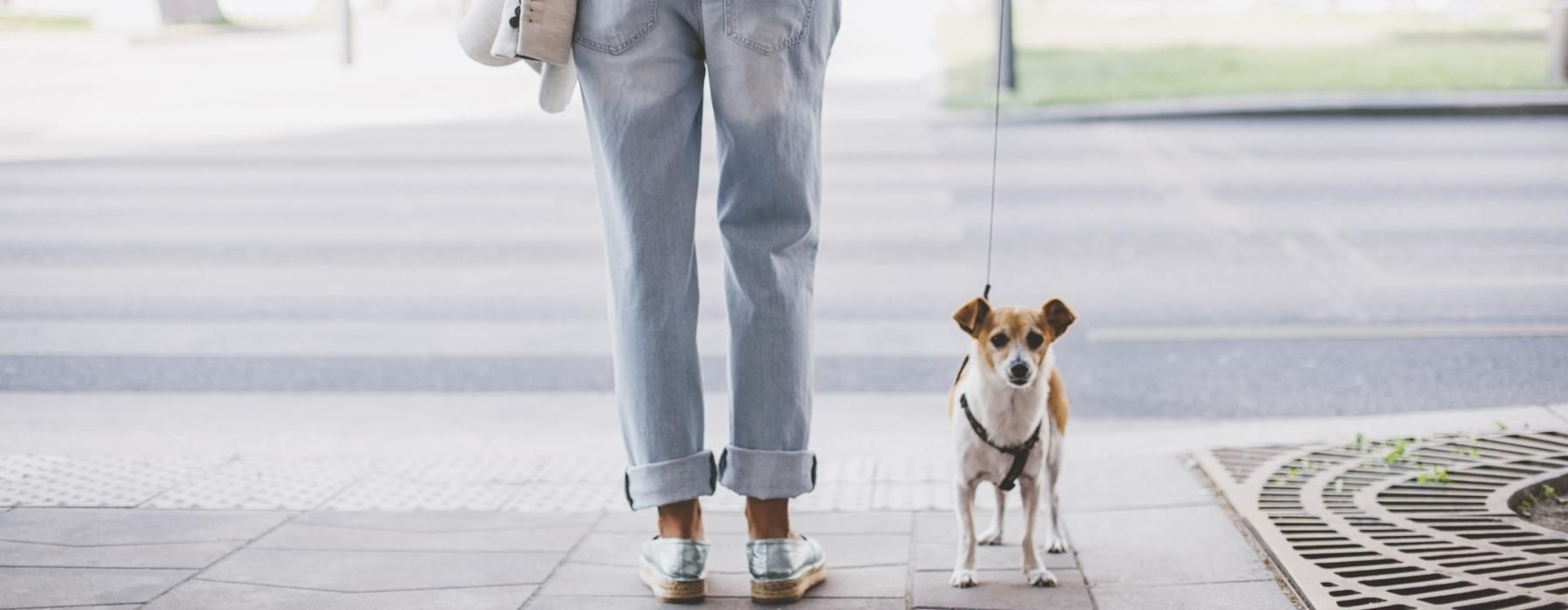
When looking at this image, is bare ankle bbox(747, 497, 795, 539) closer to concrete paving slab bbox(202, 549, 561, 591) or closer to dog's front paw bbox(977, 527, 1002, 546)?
concrete paving slab bbox(202, 549, 561, 591)

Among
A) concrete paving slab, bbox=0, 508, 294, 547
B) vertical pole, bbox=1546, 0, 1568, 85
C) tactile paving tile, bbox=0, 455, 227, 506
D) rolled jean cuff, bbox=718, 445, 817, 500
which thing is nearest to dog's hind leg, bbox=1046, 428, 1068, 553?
rolled jean cuff, bbox=718, 445, 817, 500

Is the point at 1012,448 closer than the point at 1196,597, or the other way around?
the point at 1196,597

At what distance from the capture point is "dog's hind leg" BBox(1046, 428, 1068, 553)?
11.9ft

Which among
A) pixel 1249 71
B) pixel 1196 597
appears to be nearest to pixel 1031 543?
pixel 1196 597

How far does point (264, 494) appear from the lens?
4.21m

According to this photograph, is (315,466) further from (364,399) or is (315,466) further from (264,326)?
(264,326)

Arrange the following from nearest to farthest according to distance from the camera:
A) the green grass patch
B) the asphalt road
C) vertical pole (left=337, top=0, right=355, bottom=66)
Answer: the asphalt road → the green grass patch → vertical pole (left=337, top=0, right=355, bottom=66)

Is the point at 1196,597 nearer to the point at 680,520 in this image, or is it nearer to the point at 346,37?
the point at 680,520

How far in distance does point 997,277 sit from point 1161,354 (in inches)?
56.5

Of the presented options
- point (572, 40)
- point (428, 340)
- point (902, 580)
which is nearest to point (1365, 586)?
point (902, 580)

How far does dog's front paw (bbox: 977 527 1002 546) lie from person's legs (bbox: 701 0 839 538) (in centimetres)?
62

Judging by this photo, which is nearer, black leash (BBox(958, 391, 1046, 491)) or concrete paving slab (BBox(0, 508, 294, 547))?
black leash (BBox(958, 391, 1046, 491))

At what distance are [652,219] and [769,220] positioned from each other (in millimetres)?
224

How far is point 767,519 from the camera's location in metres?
3.21
